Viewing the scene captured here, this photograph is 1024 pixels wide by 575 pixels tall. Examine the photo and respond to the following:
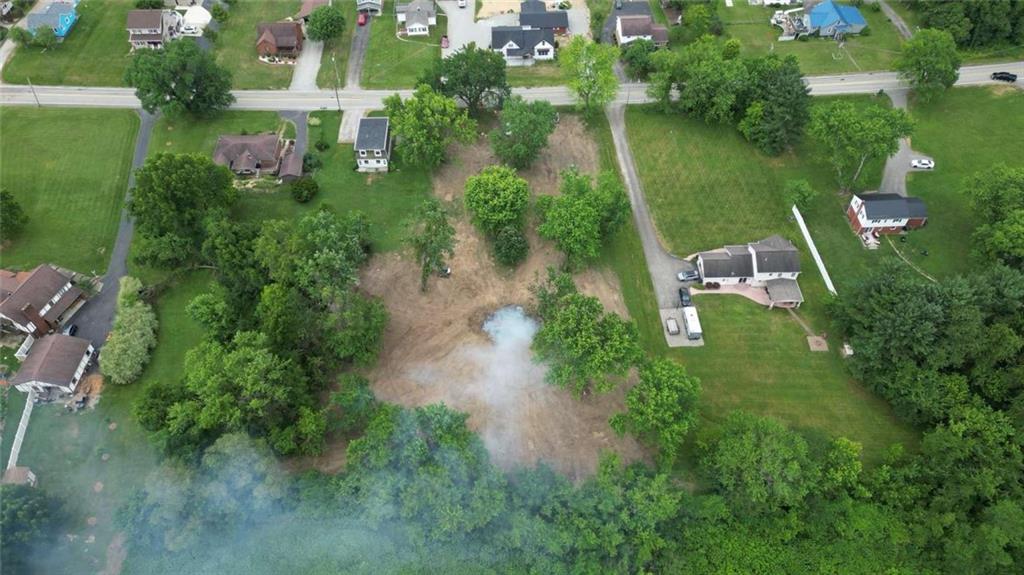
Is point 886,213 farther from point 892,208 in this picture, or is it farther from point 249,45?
point 249,45

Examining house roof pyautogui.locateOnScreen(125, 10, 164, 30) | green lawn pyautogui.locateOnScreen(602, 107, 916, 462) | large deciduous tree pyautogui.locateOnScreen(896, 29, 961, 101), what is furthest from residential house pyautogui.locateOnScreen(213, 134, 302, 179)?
Answer: large deciduous tree pyautogui.locateOnScreen(896, 29, 961, 101)

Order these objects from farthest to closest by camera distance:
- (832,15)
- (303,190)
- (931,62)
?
1. (832,15)
2. (931,62)
3. (303,190)

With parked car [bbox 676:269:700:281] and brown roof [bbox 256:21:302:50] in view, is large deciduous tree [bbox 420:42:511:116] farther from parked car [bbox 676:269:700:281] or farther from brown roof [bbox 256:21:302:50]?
parked car [bbox 676:269:700:281]

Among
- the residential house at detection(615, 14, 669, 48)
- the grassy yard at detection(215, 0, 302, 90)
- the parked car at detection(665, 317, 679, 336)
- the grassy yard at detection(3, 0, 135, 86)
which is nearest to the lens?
the parked car at detection(665, 317, 679, 336)

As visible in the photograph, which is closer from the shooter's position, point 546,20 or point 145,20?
point 145,20

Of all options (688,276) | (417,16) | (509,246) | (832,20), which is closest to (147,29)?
(417,16)

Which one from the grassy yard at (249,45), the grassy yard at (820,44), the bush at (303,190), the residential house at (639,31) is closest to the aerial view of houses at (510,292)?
the grassy yard at (820,44)

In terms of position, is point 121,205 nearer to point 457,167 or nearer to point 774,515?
point 457,167
